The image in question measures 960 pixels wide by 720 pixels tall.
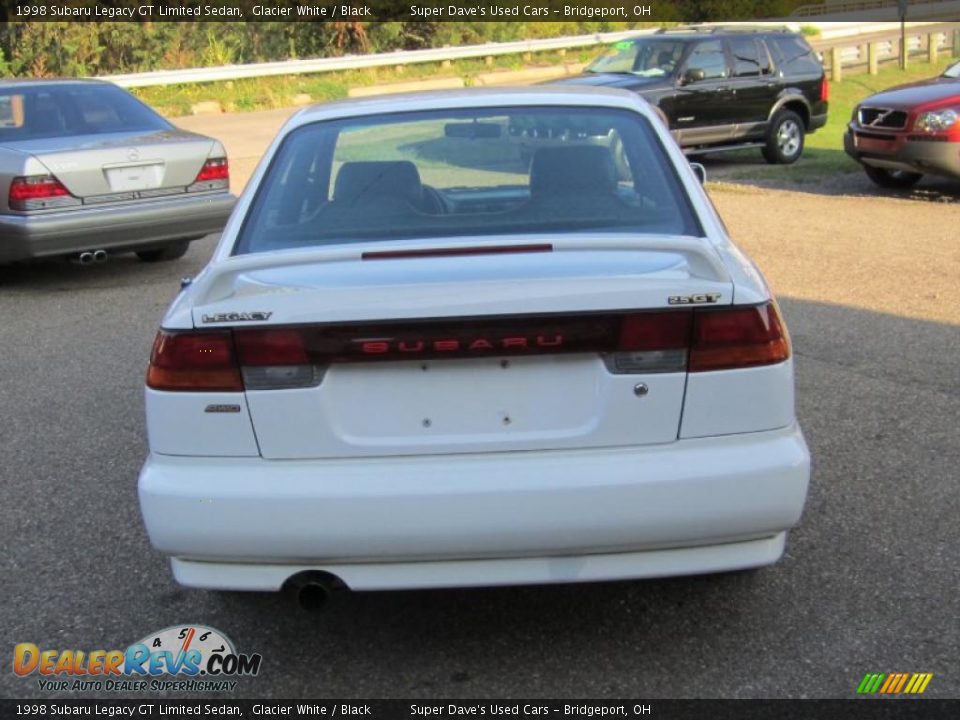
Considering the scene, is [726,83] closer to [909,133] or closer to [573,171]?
[909,133]

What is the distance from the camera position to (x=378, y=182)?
13.5ft

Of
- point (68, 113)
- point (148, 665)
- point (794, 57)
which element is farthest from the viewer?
point (794, 57)

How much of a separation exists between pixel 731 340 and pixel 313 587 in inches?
51.4

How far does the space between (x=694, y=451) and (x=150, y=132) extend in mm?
7331

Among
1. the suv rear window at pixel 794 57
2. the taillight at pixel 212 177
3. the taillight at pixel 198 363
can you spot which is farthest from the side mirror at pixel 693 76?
the taillight at pixel 198 363

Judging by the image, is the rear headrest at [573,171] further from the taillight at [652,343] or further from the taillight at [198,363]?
the taillight at [198,363]

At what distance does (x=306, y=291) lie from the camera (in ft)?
10.5

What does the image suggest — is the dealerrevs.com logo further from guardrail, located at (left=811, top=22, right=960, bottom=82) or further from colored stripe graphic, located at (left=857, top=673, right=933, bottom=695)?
guardrail, located at (left=811, top=22, right=960, bottom=82)

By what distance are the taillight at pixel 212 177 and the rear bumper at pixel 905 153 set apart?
23.5ft

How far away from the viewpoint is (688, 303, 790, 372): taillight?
3182 millimetres

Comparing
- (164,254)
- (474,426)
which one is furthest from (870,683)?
(164,254)

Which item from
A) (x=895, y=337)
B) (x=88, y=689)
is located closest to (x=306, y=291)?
(x=88, y=689)

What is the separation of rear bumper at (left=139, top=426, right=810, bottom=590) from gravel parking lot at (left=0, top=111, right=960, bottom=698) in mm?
409

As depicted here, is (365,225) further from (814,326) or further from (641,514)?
(814,326)
